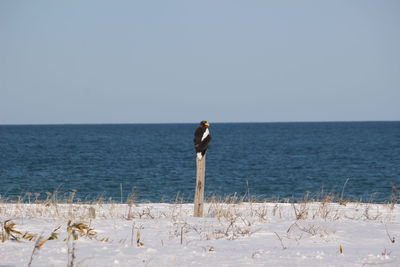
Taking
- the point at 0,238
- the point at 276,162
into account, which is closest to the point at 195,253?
the point at 0,238

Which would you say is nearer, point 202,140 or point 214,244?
point 214,244

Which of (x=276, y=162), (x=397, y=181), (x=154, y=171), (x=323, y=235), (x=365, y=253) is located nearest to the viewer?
(x=365, y=253)

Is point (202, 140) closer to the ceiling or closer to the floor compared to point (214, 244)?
closer to the ceiling

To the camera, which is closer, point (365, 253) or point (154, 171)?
point (365, 253)

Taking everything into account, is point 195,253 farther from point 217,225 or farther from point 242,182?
point 242,182

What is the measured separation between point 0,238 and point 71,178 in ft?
91.1

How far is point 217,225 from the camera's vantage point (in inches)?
297

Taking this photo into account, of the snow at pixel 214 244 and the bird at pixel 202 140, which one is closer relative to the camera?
the snow at pixel 214 244

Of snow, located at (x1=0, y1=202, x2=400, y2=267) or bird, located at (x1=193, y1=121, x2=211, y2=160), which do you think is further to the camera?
bird, located at (x1=193, y1=121, x2=211, y2=160)

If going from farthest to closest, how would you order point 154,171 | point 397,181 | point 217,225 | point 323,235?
1. point 154,171
2. point 397,181
3. point 217,225
4. point 323,235

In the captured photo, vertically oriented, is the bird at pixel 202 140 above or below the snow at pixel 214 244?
above

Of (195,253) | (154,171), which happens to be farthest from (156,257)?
(154,171)

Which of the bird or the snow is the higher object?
the bird

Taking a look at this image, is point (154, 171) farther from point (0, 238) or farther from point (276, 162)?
point (0, 238)
